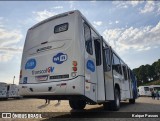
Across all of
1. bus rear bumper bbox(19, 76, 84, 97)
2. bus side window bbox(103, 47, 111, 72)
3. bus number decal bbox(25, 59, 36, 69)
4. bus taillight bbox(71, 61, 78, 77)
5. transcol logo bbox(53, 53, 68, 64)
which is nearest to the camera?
bus rear bumper bbox(19, 76, 84, 97)

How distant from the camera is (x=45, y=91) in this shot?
7.36 meters

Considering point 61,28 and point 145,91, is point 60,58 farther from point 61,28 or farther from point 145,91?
point 145,91

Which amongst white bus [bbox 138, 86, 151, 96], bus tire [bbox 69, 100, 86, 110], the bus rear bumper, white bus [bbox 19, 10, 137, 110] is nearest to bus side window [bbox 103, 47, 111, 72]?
white bus [bbox 19, 10, 137, 110]

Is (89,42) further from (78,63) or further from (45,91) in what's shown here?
(45,91)

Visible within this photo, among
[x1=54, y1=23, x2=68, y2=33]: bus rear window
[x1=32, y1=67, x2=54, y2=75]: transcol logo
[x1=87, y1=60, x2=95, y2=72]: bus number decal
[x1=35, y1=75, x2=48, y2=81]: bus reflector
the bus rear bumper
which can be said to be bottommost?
the bus rear bumper

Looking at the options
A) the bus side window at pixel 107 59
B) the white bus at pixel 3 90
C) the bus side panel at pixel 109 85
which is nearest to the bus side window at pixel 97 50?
the bus side window at pixel 107 59

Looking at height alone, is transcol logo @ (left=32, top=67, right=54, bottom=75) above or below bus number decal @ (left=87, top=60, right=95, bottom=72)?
below

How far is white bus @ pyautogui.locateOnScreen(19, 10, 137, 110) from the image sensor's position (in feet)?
23.0

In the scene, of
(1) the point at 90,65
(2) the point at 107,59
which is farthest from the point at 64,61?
(2) the point at 107,59

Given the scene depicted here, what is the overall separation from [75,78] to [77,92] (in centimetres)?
46

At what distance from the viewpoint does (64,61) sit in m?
7.26

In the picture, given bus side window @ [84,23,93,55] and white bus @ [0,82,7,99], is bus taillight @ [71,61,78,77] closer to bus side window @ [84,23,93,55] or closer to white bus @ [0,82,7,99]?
bus side window @ [84,23,93,55]

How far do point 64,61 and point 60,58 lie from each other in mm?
235

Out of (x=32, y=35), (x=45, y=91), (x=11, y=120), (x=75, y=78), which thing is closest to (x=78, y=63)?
(x=75, y=78)
